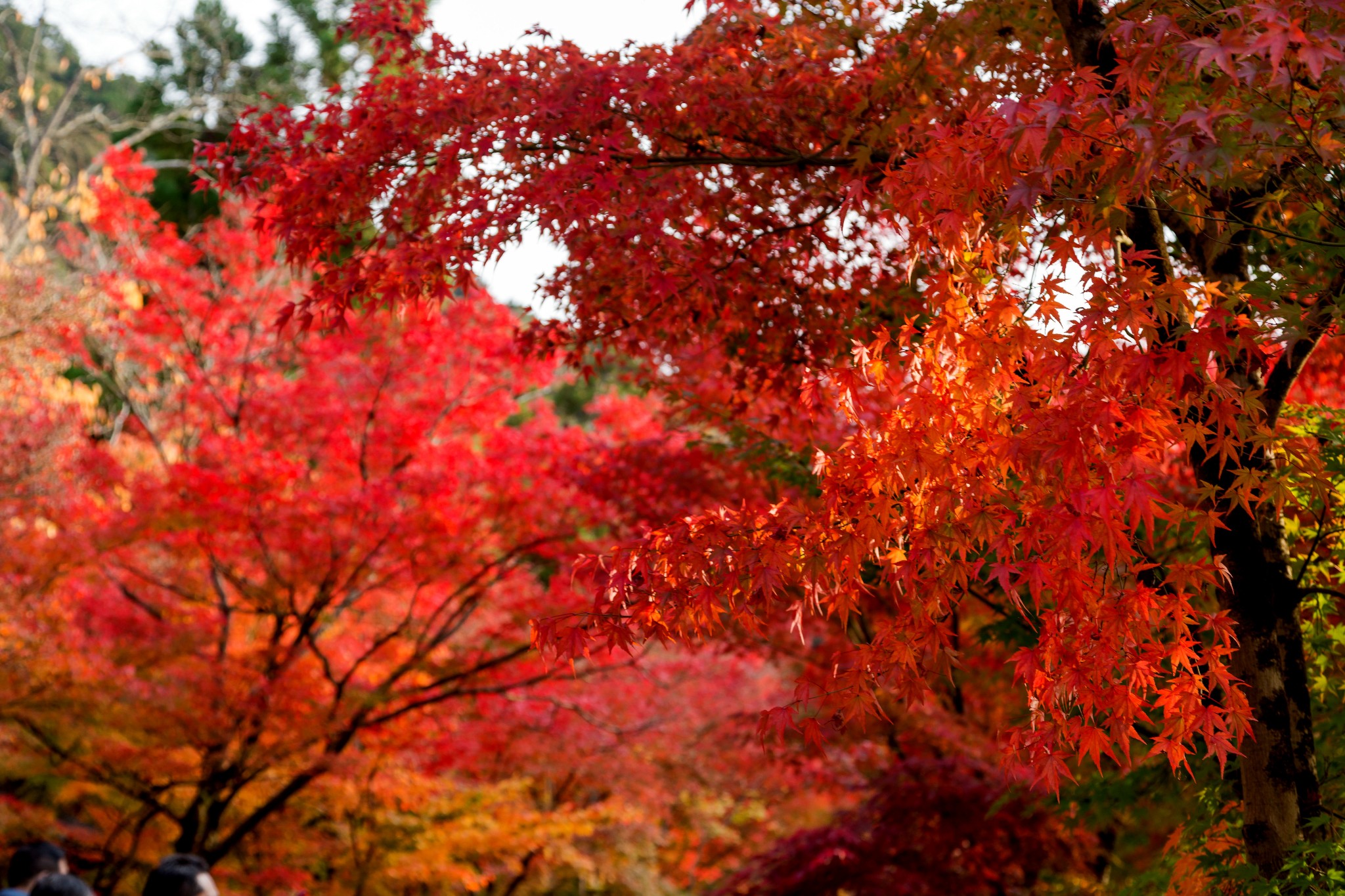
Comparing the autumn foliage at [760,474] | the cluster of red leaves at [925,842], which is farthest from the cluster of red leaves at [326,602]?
the cluster of red leaves at [925,842]

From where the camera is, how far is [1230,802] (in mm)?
3848

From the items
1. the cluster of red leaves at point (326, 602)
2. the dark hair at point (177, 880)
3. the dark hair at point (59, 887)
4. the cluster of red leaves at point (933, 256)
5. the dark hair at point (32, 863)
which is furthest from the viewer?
the cluster of red leaves at point (326, 602)

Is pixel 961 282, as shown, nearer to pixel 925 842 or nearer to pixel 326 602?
pixel 925 842

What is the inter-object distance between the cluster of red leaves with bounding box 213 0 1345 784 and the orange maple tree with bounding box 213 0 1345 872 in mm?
15

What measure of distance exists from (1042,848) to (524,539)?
4571 millimetres

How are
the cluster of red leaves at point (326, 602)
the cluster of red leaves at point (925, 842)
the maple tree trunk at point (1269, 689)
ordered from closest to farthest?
the maple tree trunk at point (1269, 689) → the cluster of red leaves at point (925, 842) → the cluster of red leaves at point (326, 602)

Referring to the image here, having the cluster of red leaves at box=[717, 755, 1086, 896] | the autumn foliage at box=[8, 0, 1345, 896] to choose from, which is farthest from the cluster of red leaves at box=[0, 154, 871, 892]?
the cluster of red leaves at box=[717, 755, 1086, 896]

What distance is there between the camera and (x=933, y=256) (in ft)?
16.3

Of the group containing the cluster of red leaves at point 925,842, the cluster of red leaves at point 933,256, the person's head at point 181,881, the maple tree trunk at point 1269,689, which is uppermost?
the cluster of red leaves at point 933,256

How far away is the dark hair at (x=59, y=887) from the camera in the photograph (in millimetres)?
4703

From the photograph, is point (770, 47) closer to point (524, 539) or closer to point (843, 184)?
point (843, 184)

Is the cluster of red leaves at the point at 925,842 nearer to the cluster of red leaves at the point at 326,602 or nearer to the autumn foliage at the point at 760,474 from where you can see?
the autumn foliage at the point at 760,474

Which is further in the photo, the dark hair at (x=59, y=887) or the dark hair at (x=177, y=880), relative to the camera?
the dark hair at (x=59, y=887)

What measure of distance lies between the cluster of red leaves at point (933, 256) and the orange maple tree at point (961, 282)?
15 mm
